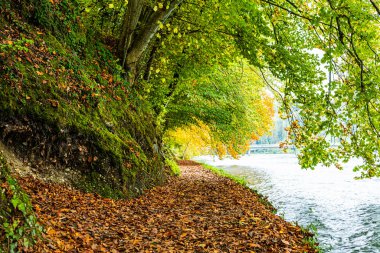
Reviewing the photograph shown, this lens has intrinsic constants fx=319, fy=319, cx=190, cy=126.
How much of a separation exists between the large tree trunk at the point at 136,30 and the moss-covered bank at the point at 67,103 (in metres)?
0.52

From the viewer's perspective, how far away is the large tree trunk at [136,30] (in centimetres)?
956

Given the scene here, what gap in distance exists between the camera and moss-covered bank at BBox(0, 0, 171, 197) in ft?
20.8


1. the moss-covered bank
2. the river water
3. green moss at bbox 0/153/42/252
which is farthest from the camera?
the river water

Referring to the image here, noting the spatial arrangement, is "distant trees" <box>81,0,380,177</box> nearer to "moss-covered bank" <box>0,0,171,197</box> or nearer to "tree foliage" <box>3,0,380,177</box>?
"tree foliage" <box>3,0,380,177</box>

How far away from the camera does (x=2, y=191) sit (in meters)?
3.68

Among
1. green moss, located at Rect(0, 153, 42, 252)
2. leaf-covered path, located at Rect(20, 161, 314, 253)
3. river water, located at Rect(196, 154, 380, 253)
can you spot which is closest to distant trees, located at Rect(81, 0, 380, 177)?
river water, located at Rect(196, 154, 380, 253)

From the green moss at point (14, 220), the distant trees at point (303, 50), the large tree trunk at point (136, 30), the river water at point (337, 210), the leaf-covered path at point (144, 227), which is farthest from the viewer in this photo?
the large tree trunk at point (136, 30)

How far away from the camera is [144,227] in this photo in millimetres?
6109

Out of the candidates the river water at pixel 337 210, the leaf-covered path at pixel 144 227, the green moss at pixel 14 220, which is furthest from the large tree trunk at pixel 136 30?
the river water at pixel 337 210

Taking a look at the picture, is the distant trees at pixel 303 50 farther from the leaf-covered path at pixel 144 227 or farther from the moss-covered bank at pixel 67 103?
the leaf-covered path at pixel 144 227


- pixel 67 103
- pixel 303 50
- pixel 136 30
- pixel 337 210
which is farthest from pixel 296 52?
pixel 337 210

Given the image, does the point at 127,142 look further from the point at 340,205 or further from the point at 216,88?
the point at 216,88

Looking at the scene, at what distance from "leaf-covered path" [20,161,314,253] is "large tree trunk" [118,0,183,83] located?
503cm

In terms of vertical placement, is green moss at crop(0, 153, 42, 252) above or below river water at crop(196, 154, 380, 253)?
above
